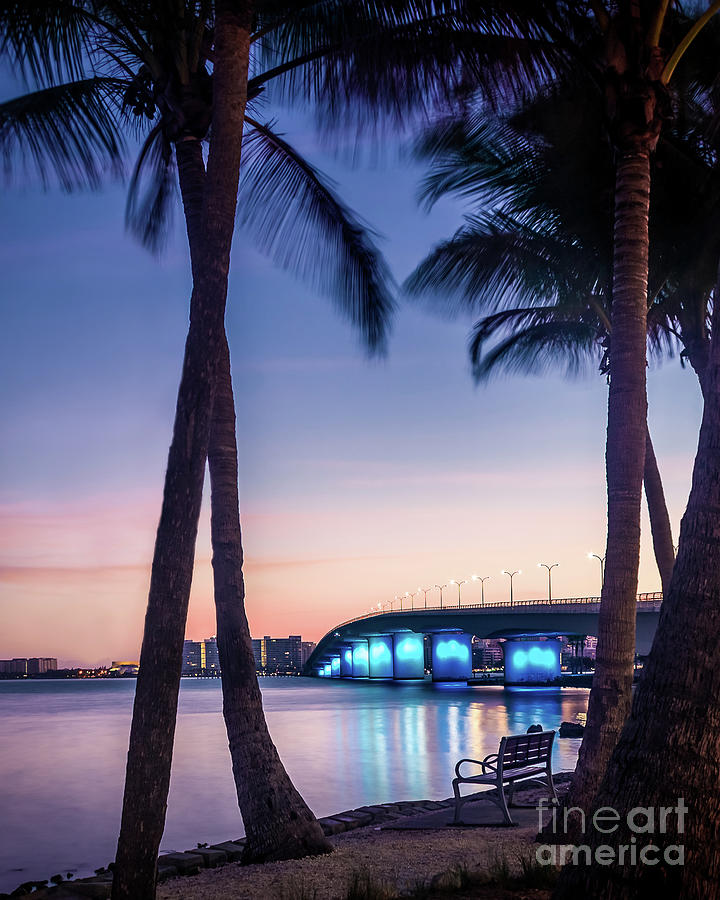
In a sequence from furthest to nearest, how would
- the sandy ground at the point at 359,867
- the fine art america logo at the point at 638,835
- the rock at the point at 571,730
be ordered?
the rock at the point at 571,730, the sandy ground at the point at 359,867, the fine art america logo at the point at 638,835

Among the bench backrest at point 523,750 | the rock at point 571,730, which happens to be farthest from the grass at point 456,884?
the rock at point 571,730

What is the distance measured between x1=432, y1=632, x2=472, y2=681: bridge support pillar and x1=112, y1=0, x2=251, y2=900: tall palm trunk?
355 feet

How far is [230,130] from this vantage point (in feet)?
28.1

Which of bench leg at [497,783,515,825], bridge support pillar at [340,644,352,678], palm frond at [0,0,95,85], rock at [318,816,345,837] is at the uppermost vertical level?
palm frond at [0,0,95,85]

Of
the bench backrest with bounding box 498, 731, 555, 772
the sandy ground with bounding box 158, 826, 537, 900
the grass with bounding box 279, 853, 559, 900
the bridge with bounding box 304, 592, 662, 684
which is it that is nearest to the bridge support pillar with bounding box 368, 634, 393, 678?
the bridge with bounding box 304, 592, 662, 684

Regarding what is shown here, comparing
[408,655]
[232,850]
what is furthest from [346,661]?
[232,850]

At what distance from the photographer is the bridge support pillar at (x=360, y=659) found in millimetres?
150500

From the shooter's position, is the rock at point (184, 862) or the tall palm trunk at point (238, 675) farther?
the rock at point (184, 862)

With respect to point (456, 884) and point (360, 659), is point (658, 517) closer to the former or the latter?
point (456, 884)

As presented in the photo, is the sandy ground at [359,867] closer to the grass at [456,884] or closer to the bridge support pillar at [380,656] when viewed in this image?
the grass at [456,884]

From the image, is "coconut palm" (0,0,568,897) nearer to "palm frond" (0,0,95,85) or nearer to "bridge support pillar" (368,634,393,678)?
"palm frond" (0,0,95,85)

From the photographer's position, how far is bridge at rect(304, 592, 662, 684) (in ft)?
292

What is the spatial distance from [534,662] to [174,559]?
103 metres

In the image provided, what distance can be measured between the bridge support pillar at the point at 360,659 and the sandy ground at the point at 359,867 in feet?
457
